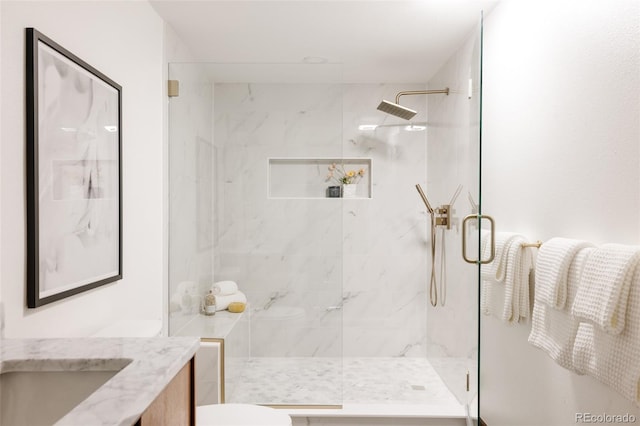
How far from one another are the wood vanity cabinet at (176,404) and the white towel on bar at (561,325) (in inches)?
50.7

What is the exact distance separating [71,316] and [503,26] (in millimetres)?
2443

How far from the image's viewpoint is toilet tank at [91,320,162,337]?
1.88 meters

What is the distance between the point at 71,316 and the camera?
1729mm

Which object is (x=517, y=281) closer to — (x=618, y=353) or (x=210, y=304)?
(x=618, y=353)

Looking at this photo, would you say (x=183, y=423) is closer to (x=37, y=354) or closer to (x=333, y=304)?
(x=37, y=354)

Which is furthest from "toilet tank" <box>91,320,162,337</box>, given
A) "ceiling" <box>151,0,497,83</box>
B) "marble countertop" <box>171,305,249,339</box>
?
"ceiling" <box>151,0,497,83</box>

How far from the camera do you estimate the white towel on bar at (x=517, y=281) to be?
209 centimetres

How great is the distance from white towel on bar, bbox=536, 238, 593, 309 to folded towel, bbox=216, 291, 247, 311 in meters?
1.53

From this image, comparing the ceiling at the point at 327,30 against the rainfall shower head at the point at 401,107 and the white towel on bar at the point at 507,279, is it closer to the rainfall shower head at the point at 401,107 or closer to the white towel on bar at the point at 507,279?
the rainfall shower head at the point at 401,107

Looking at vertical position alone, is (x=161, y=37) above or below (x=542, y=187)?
above

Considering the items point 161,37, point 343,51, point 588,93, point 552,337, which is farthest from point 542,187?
point 161,37

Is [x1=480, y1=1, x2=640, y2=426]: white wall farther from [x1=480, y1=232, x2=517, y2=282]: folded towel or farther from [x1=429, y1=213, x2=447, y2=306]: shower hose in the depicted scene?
[x1=429, y1=213, x2=447, y2=306]: shower hose

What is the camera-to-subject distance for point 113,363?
100 cm

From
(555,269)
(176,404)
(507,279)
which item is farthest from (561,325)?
(176,404)
